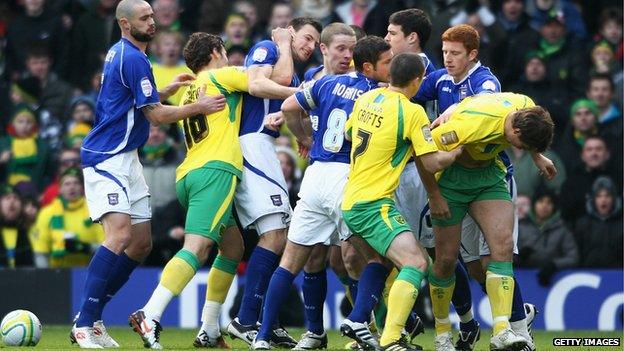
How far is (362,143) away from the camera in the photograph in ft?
33.1

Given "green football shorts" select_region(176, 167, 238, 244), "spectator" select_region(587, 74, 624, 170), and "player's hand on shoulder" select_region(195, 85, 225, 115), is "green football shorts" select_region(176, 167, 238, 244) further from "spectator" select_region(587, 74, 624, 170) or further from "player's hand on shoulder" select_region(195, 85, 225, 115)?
"spectator" select_region(587, 74, 624, 170)

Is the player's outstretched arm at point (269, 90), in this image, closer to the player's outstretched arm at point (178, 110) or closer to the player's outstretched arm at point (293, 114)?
the player's outstretched arm at point (293, 114)

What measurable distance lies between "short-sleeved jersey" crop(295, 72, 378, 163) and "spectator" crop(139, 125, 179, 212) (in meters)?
4.93

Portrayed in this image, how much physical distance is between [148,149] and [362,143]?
613 cm

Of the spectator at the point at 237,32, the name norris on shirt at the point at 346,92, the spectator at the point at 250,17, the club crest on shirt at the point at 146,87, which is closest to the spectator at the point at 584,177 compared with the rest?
the spectator at the point at 237,32

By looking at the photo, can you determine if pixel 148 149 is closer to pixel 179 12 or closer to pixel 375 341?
pixel 179 12

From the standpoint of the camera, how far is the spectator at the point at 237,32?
1672 centimetres

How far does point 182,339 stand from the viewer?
1303 centimetres

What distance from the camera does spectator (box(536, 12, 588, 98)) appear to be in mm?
16406

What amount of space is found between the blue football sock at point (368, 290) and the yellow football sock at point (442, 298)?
1.88 feet

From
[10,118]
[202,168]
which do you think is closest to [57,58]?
[10,118]

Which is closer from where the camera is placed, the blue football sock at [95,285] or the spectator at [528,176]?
the blue football sock at [95,285]

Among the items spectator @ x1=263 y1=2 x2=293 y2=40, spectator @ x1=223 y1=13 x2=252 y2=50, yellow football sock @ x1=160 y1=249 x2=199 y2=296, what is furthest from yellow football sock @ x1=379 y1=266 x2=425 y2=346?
spectator @ x1=263 y1=2 x2=293 y2=40

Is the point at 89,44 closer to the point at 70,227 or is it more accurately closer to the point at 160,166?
the point at 160,166
